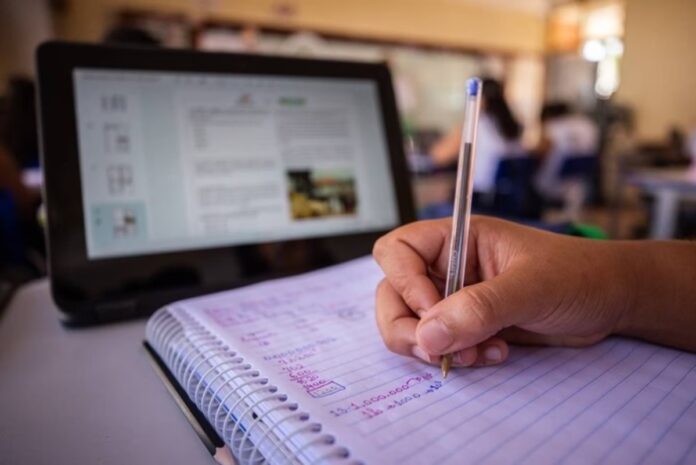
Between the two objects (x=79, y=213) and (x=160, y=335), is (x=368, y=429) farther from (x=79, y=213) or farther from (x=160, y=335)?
(x=79, y=213)

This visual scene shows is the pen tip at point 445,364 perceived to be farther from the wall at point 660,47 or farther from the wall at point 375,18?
the wall at point 375,18

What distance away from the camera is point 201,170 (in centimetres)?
47

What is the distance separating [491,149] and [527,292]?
2.46 meters

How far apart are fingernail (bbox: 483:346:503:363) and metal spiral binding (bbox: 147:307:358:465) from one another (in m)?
0.13

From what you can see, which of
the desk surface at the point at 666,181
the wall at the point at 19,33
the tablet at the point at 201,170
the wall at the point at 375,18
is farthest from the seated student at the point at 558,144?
the wall at the point at 19,33

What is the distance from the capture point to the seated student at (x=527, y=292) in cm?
27

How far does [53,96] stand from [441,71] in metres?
5.04

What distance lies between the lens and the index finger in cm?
31

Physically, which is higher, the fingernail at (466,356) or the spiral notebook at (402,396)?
the fingernail at (466,356)

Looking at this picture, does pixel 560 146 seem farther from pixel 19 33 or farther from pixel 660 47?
pixel 19 33

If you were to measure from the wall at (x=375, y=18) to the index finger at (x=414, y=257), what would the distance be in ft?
12.5

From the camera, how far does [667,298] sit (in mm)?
336

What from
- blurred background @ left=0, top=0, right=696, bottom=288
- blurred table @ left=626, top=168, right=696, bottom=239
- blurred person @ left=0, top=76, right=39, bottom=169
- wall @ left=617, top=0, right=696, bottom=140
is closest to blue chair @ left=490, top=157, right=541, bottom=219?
blurred background @ left=0, top=0, right=696, bottom=288

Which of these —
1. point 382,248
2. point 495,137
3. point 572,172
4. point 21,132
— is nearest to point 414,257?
point 382,248
